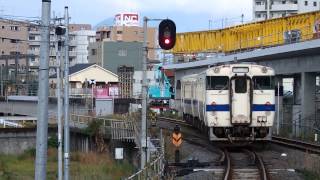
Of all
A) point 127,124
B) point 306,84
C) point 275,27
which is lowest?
point 127,124

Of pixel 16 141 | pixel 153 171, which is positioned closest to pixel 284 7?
pixel 16 141

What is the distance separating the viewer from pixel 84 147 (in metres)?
47.6

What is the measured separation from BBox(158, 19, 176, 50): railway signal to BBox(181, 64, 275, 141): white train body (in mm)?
9856

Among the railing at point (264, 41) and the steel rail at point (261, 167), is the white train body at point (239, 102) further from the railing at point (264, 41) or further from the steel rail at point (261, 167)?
the railing at point (264, 41)

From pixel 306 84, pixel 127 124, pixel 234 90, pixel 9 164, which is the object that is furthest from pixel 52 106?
pixel 234 90

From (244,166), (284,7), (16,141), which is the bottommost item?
(16,141)

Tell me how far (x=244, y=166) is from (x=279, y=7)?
7692 centimetres

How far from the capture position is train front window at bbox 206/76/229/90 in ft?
80.2

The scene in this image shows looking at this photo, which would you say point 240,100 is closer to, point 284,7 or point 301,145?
point 301,145

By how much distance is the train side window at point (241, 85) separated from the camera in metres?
24.3

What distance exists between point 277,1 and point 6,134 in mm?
57252

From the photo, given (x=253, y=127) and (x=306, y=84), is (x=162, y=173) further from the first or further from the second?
(x=306, y=84)

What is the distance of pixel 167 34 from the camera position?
1473 cm

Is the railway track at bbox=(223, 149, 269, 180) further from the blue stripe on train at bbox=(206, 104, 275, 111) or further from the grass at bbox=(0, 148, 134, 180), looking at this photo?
the grass at bbox=(0, 148, 134, 180)
